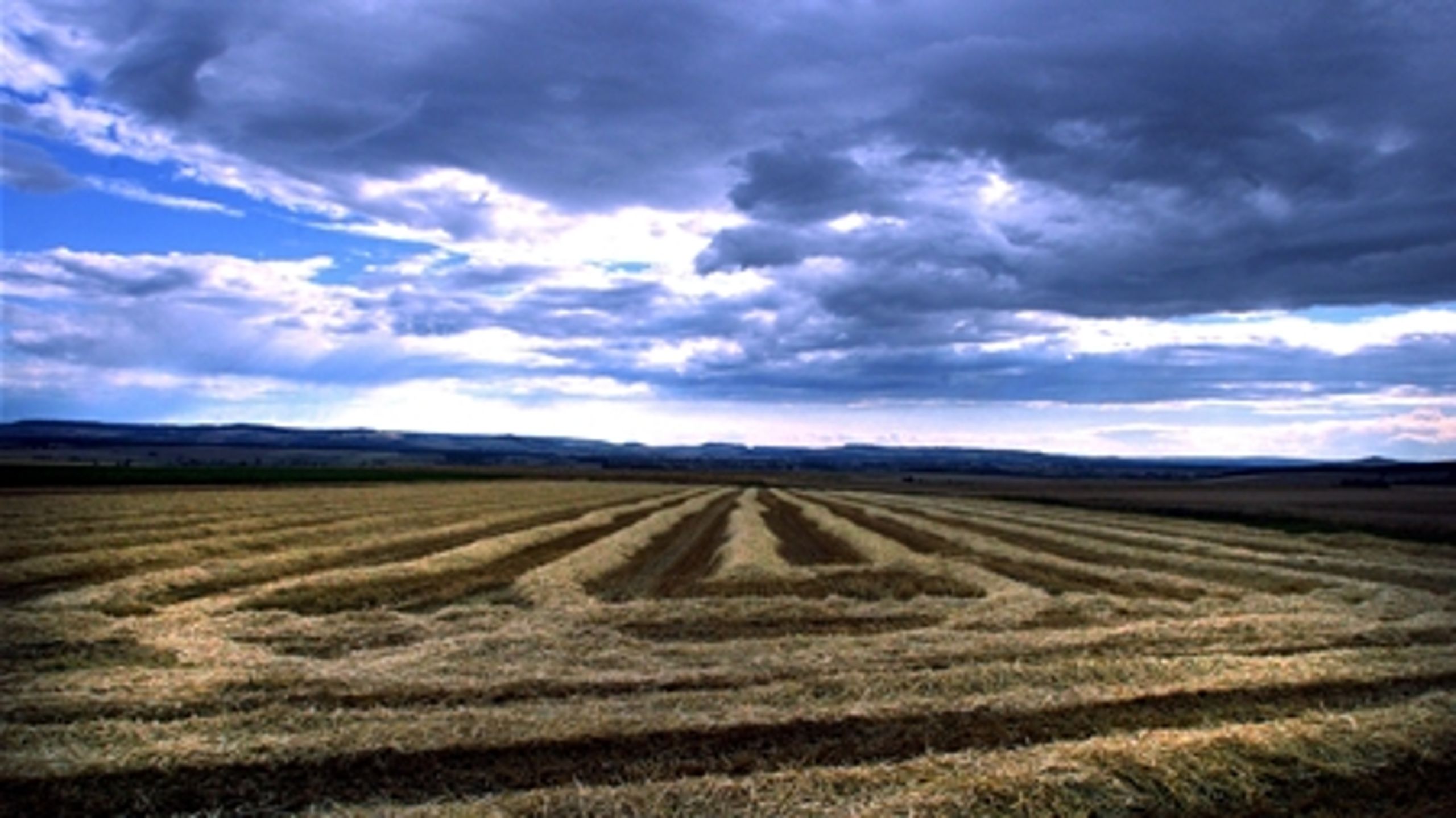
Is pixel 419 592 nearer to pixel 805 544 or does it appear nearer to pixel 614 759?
pixel 614 759

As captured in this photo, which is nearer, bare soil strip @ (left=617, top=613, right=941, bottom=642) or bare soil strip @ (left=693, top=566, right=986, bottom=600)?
bare soil strip @ (left=617, top=613, right=941, bottom=642)

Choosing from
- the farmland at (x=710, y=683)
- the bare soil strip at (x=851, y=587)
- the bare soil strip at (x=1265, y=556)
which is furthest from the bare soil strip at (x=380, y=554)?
the bare soil strip at (x=1265, y=556)

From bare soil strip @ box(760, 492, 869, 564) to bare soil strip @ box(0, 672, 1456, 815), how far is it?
650 inches

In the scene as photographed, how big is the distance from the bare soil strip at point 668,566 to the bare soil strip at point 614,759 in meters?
10.5

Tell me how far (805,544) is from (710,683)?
72.1 ft

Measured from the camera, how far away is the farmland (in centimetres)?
852

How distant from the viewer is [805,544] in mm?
33906

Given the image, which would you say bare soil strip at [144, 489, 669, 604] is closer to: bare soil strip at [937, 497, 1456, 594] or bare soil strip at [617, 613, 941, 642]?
bare soil strip at [617, 613, 941, 642]

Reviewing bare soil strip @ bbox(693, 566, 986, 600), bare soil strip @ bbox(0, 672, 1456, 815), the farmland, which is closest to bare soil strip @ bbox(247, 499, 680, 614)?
the farmland

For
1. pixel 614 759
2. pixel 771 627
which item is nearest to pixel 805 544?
pixel 771 627

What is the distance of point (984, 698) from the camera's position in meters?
11.5

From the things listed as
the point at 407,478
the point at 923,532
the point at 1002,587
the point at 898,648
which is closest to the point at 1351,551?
the point at 923,532

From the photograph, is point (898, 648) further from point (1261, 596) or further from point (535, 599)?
point (1261, 596)

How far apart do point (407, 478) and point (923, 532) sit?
248 ft
